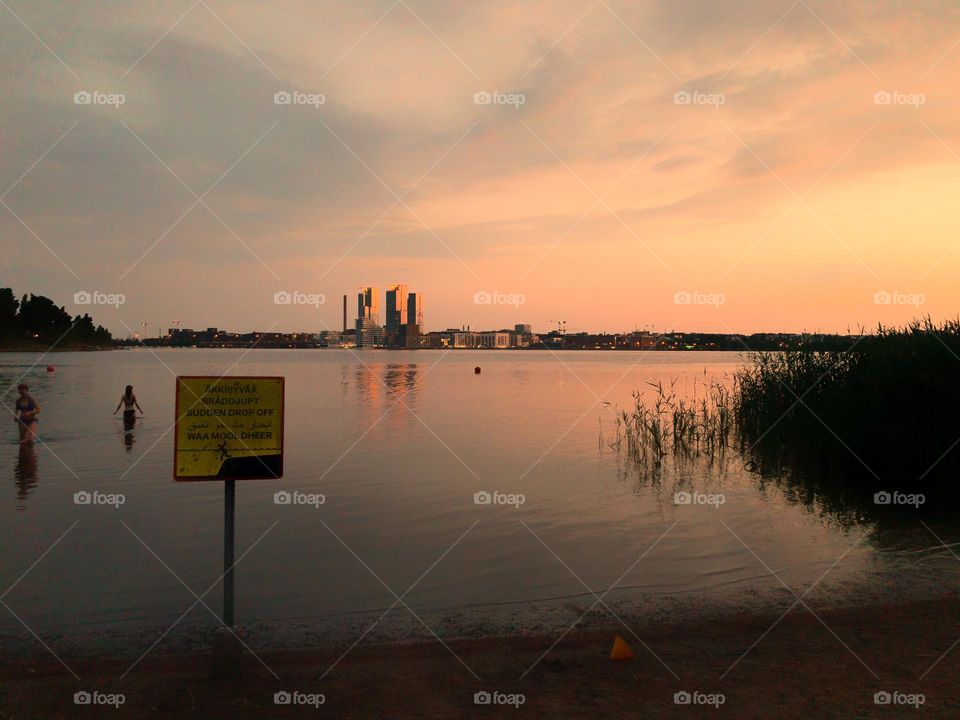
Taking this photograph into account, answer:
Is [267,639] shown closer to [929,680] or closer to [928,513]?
[929,680]

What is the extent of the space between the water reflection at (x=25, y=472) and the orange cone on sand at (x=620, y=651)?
1384cm

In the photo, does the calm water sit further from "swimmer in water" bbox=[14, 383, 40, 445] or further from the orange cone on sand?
the orange cone on sand

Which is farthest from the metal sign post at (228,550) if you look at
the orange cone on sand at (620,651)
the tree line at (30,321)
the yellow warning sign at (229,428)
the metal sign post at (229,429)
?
the tree line at (30,321)

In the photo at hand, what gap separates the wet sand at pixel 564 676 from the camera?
5.86 meters

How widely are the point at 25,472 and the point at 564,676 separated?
18.7 meters

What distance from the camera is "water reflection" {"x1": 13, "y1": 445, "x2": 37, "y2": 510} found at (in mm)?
16956

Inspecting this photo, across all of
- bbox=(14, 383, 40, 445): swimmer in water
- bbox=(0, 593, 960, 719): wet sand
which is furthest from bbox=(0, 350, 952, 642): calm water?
bbox=(0, 593, 960, 719): wet sand

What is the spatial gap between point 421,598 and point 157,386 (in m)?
60.8

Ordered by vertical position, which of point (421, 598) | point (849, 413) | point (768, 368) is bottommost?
Answer: point (421, 598)

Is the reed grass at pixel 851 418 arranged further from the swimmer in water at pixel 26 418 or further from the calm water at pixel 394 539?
the swimmer in water at pixel 26 418

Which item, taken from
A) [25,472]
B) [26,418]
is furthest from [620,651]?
[26,418]

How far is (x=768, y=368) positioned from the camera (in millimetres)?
27109

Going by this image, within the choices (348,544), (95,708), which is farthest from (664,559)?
(95,708)

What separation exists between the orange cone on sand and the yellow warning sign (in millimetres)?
3784
